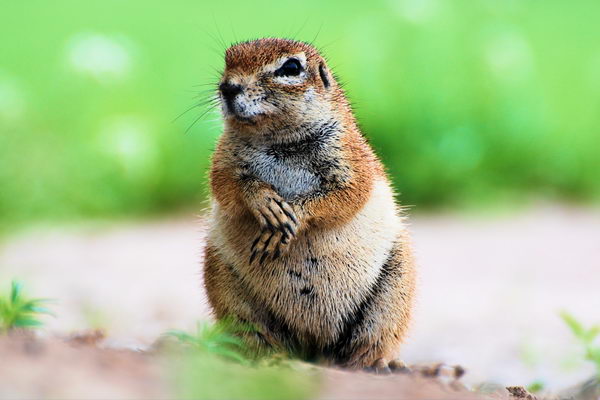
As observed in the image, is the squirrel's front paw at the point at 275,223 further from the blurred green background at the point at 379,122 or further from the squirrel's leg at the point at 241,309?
the blurred green background at the point at 379,122

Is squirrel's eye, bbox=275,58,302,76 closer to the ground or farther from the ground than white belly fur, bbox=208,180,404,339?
farther from the ground

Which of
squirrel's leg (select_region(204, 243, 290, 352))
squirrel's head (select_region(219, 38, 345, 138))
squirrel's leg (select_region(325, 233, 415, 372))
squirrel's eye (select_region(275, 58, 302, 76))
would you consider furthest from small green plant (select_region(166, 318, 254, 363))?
squirrel's eye (select_region(275, 58, 302, 76))

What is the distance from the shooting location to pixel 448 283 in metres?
8.11

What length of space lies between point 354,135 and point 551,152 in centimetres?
669

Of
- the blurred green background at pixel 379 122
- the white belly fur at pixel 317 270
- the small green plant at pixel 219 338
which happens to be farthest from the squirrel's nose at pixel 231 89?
the blurred green background at pixel 379 122

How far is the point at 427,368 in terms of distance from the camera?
13.2 ft

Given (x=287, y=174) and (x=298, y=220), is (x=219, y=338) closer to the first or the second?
(x=298, y=220)

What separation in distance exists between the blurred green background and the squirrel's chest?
509 cm

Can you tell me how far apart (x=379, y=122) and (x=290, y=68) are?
241 inches

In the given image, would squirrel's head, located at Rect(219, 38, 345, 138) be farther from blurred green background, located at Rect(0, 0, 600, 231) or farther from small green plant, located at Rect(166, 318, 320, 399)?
blurred green background, located at Rect(0, 0, 600, 231)

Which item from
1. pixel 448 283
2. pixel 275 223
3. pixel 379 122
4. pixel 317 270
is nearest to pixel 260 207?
pixel 275 223

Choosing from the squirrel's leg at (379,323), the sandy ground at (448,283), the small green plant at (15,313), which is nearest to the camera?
the small green plant at (15,313)

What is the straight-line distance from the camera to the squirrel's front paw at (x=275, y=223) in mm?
3900

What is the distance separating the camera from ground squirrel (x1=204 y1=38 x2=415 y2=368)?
13.1 feet
